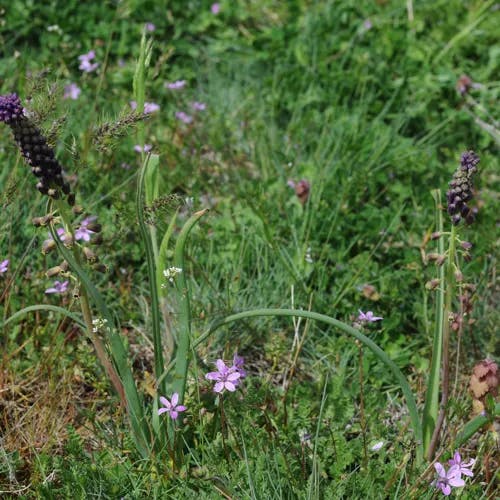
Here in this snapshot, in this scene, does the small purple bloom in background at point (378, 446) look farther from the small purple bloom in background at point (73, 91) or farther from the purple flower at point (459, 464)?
the small purple bloom in background at point (73, 91)

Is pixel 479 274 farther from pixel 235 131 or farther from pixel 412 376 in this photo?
pixel 235 131

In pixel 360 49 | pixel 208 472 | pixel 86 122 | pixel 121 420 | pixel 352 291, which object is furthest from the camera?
pixel 360 49

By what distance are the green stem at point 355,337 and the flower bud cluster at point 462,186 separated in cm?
40

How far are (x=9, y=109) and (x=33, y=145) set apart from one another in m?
0.11

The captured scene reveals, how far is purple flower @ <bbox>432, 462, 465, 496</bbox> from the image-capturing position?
2.03m

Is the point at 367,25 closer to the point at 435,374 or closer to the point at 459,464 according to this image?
the point at 435,374

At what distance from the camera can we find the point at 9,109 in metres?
1.76

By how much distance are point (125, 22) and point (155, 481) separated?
117 inches

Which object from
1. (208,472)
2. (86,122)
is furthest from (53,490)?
(86,122)

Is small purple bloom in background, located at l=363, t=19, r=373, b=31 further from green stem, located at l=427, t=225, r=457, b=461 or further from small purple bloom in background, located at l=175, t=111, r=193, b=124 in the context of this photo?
green stem, located at l=427, t=225, r=457, b=461

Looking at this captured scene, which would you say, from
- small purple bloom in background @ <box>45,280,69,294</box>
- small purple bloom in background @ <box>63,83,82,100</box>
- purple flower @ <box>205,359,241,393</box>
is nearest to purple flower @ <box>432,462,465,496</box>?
purple flower @ <box>205,359,241,393</box>

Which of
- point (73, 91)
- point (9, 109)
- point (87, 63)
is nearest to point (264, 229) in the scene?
point (9, 109)

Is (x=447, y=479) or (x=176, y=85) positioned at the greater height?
(x=176, y=85)

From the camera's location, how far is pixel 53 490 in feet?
6.95
